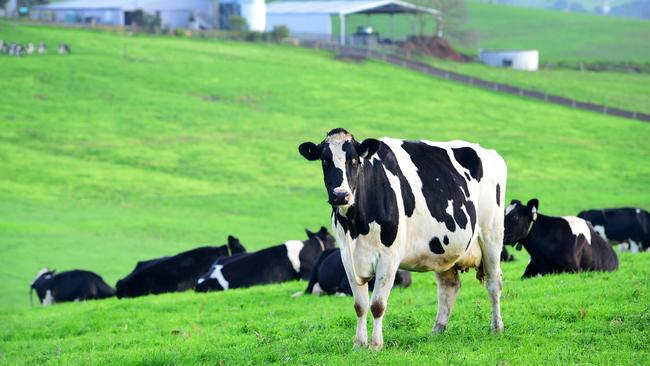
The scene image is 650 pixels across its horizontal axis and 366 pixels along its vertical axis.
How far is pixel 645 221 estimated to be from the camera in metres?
28.1

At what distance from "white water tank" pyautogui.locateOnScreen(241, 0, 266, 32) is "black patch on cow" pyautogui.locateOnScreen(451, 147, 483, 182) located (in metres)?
89.9

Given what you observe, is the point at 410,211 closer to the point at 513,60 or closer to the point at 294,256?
the point at 294,256

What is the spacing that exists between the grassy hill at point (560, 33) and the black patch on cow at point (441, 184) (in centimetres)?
11508

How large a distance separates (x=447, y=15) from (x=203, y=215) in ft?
233

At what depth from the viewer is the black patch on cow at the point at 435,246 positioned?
1187 cm

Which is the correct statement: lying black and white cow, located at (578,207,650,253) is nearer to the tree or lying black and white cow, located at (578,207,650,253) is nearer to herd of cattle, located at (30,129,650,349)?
Result: herd of cattle, located at (30,129,650,349)

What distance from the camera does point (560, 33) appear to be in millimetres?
153000

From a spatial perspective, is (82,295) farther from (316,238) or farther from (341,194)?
(341,194)

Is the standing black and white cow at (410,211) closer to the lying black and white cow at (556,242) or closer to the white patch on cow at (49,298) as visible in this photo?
the lying black and white cow at (556,242)

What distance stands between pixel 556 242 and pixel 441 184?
21.2 ft

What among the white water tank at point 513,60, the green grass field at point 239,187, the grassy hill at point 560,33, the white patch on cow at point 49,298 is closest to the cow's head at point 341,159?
the green grass field at point 239,187

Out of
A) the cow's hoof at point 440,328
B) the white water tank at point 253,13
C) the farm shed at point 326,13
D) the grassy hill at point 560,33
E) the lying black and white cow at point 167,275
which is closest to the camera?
the cow's hoof at point 440,328

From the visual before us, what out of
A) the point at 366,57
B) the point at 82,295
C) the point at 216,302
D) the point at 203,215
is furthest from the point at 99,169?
the point at 366,57

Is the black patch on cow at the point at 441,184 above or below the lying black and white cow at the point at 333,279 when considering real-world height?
above
